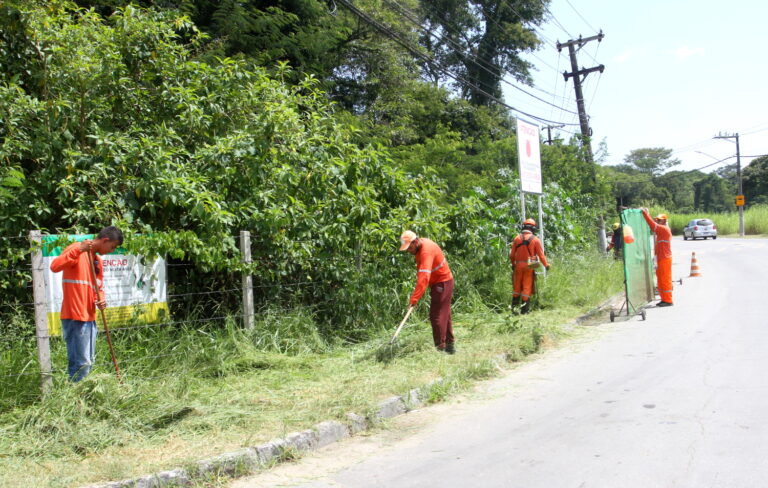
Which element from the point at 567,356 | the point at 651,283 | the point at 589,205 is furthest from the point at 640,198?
the point at 567,356

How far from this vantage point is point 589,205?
70.9 ft

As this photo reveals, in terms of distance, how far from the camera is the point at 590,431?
470 cm

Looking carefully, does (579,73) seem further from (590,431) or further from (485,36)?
(590,431)

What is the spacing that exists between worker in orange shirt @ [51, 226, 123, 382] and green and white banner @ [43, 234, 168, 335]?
497 mm

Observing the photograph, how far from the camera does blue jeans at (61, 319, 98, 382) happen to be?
543 cm

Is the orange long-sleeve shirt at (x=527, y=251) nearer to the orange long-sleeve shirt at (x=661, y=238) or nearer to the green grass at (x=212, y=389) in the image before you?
the green grass at (x=212, y=389)

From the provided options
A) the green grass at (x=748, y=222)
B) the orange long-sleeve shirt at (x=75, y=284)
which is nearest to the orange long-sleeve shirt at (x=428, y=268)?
the orange long-sleeve shirt at (x=75, y=284)

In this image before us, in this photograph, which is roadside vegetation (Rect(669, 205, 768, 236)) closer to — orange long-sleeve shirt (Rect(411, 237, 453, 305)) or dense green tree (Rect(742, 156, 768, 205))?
dense green tree (Rect(742, 156, 768, 205))

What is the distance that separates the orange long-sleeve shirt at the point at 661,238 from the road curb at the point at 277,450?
25.0 feet

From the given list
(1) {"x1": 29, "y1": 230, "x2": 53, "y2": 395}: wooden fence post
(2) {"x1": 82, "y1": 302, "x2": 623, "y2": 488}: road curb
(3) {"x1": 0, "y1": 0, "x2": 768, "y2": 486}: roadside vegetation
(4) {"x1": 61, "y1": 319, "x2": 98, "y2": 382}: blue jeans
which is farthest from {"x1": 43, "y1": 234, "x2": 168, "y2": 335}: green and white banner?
(2) {"x1": 82, "y1": 302, "x2": 623, "y2": 488}: road curb

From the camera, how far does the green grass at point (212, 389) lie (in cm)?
434

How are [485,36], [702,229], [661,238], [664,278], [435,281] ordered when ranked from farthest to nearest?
[702,229] → [485,36] → [661,238] → [664,278] → [435,281]

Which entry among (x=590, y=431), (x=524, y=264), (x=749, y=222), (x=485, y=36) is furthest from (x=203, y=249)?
(x=749, y=222)

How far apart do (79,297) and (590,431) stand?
183 inches
